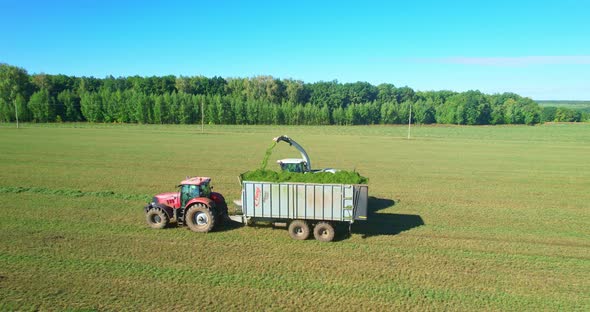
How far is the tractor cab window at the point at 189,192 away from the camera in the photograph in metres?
13.4

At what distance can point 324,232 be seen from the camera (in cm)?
1266

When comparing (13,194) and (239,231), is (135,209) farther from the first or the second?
(13,194)

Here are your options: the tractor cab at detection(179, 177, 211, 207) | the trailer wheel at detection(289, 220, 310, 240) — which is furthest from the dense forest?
the trailer wheel at detection(289, 220, 310, 240)

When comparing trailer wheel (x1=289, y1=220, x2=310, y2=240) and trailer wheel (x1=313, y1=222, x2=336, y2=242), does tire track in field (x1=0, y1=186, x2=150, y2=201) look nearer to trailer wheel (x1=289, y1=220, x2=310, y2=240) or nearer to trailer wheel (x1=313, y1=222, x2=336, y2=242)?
trailer wheel (x1=289, y1=220, x2=310, y2=240)

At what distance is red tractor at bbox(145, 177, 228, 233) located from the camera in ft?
43.0

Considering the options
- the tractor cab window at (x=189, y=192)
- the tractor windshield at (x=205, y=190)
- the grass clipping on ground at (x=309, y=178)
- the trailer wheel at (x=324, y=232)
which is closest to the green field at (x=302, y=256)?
the trailer wheel at (x=324, y=232)

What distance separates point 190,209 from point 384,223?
7.32 meters

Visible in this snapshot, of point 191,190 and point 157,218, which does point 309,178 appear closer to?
point 191,190

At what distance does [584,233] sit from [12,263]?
18.5 m

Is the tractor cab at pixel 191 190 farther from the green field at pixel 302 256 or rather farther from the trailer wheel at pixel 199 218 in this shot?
the green field at pixel 302 256

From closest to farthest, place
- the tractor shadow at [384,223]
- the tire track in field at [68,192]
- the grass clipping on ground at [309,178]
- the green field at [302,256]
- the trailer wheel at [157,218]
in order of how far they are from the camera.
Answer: the green field at [302,256], the grass clipping on ground at [309,178], the trailer wheel at [157,218], the tractor shadow at [384,223], the tire track in field at [68,192]

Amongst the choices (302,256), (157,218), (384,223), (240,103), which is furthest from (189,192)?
(240,103)

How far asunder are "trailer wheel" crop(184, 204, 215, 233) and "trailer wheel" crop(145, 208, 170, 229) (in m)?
0.81

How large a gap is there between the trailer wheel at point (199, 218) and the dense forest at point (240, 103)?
303 ft
